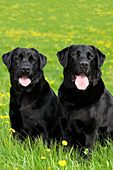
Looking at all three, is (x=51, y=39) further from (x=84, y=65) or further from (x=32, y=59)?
(x=84, y=65)

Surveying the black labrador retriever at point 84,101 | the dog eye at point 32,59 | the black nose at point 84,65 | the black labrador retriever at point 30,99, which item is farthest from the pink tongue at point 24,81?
the black nose at point 84,65

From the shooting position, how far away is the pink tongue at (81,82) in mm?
3736

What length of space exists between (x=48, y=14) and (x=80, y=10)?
3778 millimetres

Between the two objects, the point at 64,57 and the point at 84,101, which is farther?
the point at 64,57

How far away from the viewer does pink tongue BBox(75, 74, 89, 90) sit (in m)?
3.74

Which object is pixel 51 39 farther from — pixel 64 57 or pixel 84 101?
pixel 84 101

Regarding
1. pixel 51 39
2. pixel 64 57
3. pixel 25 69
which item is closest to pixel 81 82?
pixel 64 57

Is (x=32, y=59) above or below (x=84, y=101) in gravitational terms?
above

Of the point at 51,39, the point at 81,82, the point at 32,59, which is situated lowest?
the point at 81,82

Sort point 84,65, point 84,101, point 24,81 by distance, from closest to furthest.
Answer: point 84,65
point 84,101
point 24,81

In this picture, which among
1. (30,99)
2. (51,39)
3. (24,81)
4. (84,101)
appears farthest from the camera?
(51,39)

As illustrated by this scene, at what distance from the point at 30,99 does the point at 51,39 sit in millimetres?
14308

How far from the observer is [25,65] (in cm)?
393

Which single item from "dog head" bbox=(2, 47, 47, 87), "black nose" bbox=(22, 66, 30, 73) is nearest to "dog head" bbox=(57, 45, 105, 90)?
"dog head" bbox=(2, 47, 47, 87)
